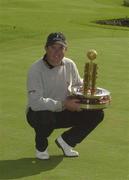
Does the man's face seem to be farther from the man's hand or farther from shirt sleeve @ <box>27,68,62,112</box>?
the man's hand

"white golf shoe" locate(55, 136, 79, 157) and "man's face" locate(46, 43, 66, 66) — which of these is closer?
"man's face" locate(46, 43, 66, 66)

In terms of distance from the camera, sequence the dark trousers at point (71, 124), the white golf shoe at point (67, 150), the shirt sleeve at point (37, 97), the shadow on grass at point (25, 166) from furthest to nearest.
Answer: the white golf shoe at point (67, 150) → the dark trousers at point (71, 124) → the shirt sleeve at point (37, 97) → the shadow on grass at point (25, 166)

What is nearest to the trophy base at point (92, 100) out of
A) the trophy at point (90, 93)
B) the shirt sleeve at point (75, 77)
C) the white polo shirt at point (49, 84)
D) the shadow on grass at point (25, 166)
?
the trophy at point (90, 93)

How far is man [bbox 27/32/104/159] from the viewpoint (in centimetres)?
639

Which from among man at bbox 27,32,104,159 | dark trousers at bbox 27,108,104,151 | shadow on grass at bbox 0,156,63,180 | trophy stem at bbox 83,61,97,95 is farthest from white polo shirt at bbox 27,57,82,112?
shadow on grass at bbox 0,156,63,180

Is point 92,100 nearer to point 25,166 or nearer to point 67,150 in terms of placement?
point 67,150

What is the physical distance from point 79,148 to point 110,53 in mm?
7326

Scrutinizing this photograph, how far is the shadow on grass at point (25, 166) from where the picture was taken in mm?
6027

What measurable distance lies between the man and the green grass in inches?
7.7

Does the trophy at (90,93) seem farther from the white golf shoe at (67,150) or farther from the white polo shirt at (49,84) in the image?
the white golf shoe at (67,150)

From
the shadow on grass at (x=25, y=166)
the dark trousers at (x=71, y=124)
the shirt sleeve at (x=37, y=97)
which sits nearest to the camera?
the shadow on grass at (x=25, y=166)

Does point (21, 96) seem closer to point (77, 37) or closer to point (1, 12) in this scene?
point (77, 37)

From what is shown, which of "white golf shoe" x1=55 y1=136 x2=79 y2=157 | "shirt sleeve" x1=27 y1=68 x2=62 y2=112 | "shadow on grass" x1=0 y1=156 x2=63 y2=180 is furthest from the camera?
"white golf shoe" x1=55 y1=136 x2=79 y2=157

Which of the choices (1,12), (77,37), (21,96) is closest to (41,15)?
(1,12)
